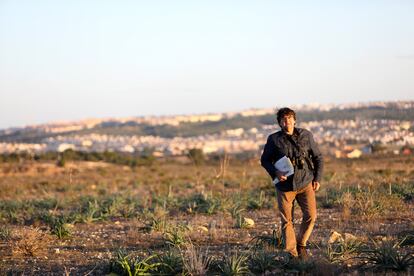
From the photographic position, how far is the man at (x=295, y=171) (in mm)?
8016

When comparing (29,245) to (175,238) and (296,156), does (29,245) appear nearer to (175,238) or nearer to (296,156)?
(175,238)

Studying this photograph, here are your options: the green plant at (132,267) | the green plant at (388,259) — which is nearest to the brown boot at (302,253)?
the green plant at (388,259)

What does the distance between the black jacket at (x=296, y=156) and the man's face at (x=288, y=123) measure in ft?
0.28

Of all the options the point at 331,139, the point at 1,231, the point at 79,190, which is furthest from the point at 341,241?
the point at 331,139

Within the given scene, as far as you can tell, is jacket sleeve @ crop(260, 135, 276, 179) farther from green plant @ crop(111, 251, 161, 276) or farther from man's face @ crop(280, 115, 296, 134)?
green plant @ crop(111, 251, 161, 276)

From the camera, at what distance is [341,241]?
29.0 ft

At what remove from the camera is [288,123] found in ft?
26.5

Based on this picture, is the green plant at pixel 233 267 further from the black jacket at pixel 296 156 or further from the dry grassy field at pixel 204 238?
the black jacket at pixel 296 156

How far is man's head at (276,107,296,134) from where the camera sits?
808 centimetres

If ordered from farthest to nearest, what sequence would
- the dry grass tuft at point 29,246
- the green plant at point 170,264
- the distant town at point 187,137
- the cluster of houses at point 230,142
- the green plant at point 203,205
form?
the distant town at point 187,137
the cluster of houses at point 230,142
the green plant at point 203,205
the dry grass tuft at point 29,246
the green plant at point 170,264

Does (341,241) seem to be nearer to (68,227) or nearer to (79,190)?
(68,227)

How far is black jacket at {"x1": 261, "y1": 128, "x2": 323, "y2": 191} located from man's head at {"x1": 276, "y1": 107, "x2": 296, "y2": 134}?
11 cm

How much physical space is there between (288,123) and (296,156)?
0.46m

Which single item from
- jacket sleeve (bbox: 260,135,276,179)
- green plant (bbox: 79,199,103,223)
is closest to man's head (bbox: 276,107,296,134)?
jacket sleeve (bbox: 260,135,276,179)
